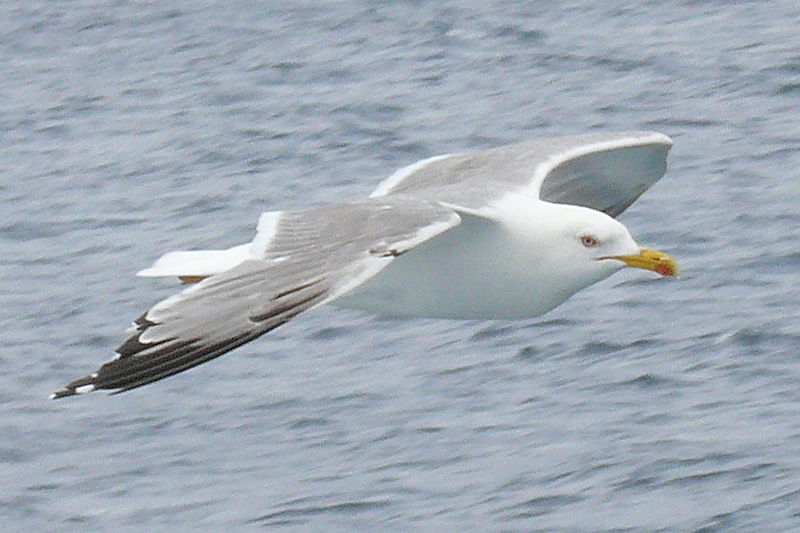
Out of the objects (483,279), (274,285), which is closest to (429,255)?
(483,279)

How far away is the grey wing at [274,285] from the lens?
24.4 feet

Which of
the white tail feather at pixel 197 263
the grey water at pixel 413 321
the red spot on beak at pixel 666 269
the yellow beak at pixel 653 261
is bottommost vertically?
the grey water at pixel 413 321

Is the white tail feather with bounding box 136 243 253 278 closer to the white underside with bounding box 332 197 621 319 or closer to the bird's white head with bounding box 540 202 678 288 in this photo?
the white underside with bounding box 332 197 621 319

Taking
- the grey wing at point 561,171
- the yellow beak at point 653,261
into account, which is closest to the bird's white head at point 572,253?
the yellow beak at point 653,261

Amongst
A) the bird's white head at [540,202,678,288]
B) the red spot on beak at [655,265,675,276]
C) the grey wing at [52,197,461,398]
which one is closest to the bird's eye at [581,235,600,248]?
the bird's white head at [540,202,678,288]

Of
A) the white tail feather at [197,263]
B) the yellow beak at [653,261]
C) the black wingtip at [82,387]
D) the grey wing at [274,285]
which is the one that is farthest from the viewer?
the yellow beak at [653,261]

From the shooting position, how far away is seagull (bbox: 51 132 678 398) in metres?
7.68

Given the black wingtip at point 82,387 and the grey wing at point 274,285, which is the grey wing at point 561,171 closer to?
the grey wing at point 274,285

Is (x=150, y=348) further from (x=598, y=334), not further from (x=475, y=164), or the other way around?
(x=598, y=334)

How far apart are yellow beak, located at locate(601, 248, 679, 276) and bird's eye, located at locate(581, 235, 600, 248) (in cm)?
9

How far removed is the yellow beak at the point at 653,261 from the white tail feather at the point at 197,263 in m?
1.69

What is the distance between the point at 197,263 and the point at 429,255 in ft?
3.73

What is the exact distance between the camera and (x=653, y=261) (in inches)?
369

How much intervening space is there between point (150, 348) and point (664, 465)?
3.85 metres
